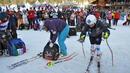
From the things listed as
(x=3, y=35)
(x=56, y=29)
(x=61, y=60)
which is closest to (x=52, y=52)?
(x=61, y=60)

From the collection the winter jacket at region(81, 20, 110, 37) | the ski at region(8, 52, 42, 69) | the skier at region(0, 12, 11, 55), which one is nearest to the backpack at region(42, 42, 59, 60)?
the ski at region(8, 52, 42, 69)

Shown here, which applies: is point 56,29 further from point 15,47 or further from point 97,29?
point 97,29

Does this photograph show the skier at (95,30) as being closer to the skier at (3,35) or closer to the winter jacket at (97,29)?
the winter jacket at (97,29)

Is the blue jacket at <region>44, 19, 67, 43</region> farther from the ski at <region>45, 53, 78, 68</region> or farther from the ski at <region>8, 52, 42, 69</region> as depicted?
the ski at <region>8, 52, 42, 69</region>

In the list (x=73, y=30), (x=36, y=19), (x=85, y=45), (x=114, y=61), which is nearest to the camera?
(x=114, y=61)

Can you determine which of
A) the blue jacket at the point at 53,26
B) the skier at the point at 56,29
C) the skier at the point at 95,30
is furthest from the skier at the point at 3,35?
the skier at the point at 95,30

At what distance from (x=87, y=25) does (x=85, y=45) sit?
578 centimetres

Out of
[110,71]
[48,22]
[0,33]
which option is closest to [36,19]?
[0,33]

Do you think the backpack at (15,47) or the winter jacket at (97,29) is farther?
the backpack at (15,47)

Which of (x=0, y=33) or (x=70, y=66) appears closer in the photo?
(x=70, y=66)

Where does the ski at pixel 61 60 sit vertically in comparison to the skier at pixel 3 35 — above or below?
below

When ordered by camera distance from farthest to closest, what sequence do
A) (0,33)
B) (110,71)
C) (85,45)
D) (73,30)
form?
(73,30), (85,45), (0,33), (110,71)

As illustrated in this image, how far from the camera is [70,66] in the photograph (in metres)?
9.66

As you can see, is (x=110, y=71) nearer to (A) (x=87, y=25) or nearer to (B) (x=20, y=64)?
(A) (x=87, y=25)
